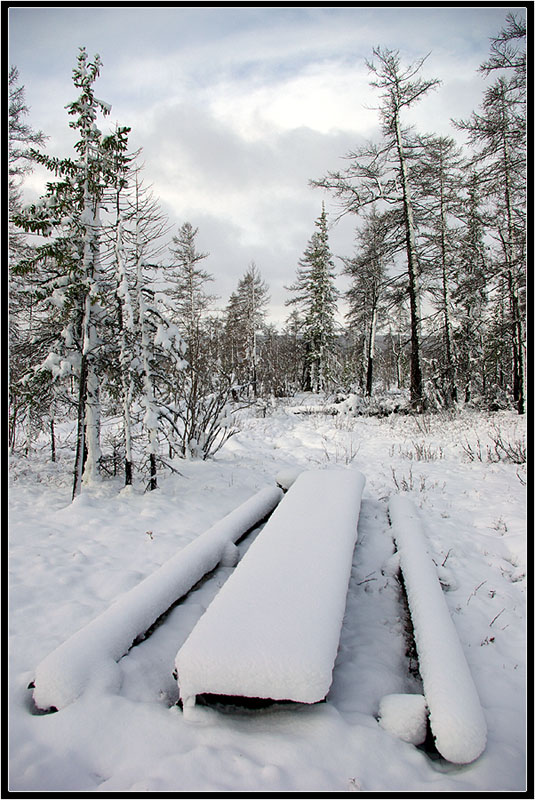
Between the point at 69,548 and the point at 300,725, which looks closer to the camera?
the point at 300,725

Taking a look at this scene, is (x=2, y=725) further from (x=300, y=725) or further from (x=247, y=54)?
(x=247, y=54)

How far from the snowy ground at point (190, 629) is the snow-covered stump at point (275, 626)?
239mm

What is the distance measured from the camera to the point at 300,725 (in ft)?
6.81

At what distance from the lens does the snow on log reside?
87.6 inches

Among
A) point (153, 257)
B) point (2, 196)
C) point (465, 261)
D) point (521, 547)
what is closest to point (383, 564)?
point (521, 547)

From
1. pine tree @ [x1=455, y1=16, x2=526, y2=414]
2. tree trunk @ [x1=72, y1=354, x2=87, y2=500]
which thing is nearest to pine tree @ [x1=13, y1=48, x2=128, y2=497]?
tree trunk @ [x1=72, y1=354, x2=87, y2=500]

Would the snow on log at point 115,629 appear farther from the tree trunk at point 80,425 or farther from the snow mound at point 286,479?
the tree trunk at point 80,425

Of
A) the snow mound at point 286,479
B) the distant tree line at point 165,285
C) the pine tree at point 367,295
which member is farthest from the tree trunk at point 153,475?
the pine tree at point 367,295

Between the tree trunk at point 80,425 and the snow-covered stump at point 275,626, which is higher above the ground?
the tree trunk at point 80,425

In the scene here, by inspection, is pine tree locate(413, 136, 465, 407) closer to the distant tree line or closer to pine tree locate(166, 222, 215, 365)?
the distant tree line

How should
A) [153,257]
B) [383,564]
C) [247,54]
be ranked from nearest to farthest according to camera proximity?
1. [247,54]
2. [383,564]
3. [153,257]

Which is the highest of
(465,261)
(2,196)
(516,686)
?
(465,261)

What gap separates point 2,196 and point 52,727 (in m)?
3.38

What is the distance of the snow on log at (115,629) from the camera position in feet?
7.30
